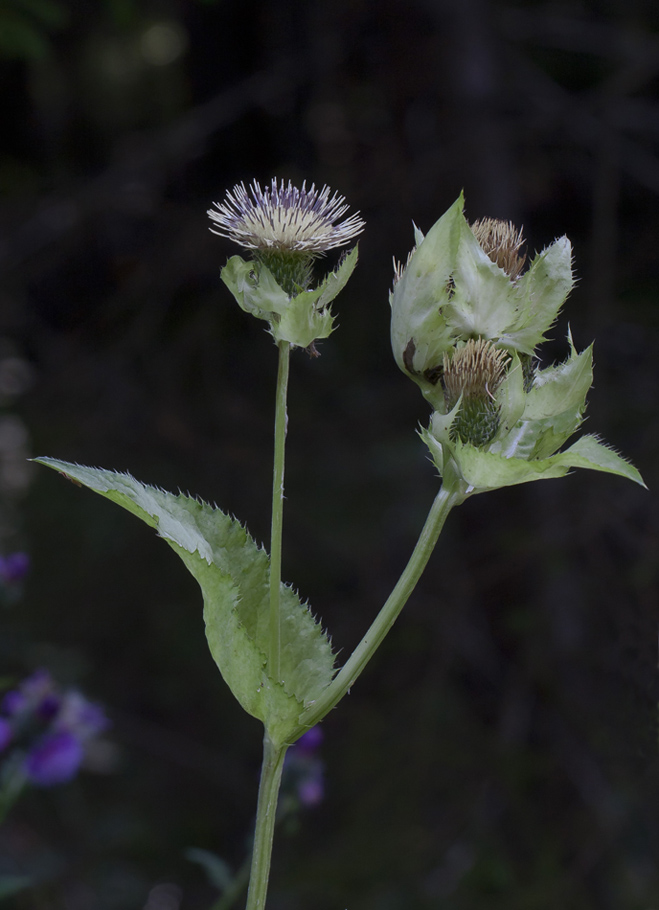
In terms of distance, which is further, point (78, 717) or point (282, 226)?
point (78, 717)

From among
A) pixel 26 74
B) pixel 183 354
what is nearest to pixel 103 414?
pixel 183 354

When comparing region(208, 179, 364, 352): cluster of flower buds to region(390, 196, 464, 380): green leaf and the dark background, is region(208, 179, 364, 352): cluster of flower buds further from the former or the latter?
the dark background

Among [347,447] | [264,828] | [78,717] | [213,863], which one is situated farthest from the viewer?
[347,447]

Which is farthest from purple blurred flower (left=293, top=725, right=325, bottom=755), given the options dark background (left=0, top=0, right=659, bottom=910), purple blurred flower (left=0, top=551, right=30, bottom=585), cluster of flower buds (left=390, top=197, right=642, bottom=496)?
dark background (left=0, top=0, right=659, bottom=910)

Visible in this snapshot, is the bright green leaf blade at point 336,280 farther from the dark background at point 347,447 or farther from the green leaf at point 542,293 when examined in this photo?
the dark background at point 347,447

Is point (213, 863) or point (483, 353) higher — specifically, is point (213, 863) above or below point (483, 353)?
below

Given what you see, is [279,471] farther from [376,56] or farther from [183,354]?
[376,56]

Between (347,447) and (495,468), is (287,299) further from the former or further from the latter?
(347,447)

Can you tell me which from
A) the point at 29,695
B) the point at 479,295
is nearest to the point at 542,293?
the point at 479,295
